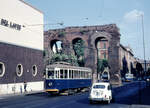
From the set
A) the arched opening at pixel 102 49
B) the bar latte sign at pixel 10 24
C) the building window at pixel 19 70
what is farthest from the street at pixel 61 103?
the arched opening at pixel 102 49

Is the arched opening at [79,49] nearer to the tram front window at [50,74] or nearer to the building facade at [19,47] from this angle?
the building facade at [19,47]

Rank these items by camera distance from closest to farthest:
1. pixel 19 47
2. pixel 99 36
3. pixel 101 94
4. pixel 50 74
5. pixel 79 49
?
1. pixel 101 94
2. pixel 50 74
3. pixel 19 47
4. pixel 99 36
5. pixel 79 49

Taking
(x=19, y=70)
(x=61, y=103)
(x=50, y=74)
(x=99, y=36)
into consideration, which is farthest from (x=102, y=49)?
(x=61, y=103)

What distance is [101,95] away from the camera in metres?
19.0

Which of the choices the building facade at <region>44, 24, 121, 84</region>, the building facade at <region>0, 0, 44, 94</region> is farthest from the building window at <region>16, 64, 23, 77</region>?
the building facade at <region>44, 24, 121, 84</region>

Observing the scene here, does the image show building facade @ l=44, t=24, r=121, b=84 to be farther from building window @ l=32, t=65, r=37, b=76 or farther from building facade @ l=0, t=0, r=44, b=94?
building window @ l=32, t=65, r=37, b=76

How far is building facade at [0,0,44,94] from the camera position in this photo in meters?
32.0

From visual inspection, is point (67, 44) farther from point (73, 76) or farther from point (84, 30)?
point (73, 76)

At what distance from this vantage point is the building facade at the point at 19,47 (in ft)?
105

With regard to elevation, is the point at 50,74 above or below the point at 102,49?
below

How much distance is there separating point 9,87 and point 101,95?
1708 centimetres

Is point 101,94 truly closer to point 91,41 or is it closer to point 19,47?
point 19,47

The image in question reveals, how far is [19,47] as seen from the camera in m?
35.5

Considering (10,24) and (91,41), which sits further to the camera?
(91,41)
